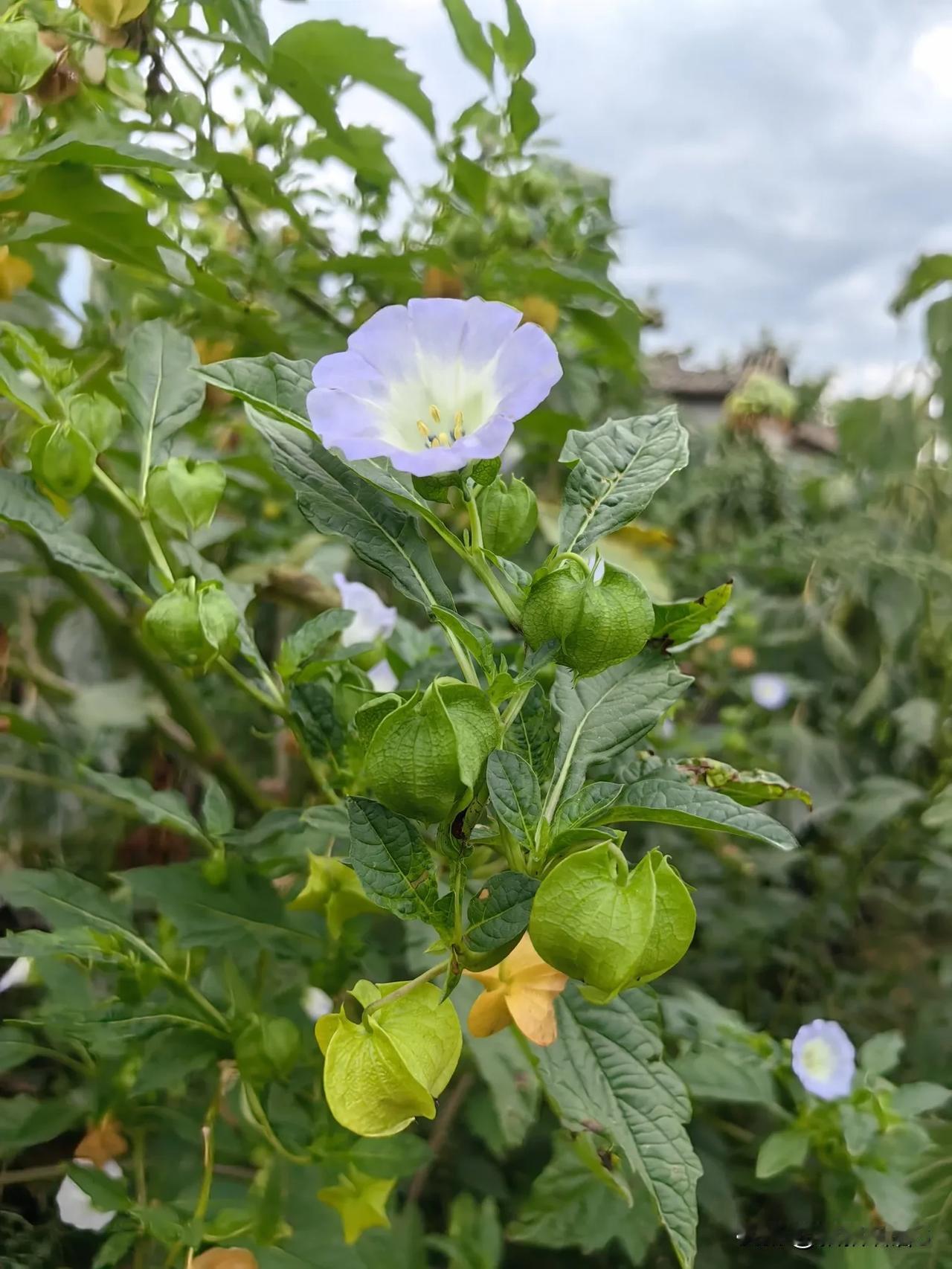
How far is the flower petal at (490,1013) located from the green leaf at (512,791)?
10cm

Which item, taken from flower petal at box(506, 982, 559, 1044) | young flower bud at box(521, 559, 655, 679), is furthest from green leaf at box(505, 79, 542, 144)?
flower petal at box(506, 982, 559, 1044)

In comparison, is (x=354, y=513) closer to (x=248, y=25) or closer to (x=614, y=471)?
(x=614, y=471)

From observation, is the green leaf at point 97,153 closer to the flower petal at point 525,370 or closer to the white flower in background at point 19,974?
the flower petal at point 525,370

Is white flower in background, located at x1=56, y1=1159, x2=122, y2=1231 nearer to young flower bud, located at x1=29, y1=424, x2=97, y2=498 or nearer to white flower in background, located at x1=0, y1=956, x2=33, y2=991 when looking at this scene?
white flower in background, located at x1=0, y1=956, x2=33, y2=991

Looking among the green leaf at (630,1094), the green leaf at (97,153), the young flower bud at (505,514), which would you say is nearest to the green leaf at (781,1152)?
the green leaf at (630,1094)

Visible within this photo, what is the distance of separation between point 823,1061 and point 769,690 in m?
0.62

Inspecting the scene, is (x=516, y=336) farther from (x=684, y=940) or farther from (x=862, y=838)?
(x=862, y=838)

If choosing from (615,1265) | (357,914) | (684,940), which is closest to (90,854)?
(357,914)

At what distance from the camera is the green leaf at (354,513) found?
34 centimetres

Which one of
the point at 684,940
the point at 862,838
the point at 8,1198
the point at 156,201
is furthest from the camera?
the point at 862,838

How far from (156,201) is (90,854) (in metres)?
0.61

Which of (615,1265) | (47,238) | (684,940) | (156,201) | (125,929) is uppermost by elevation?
(156,201)

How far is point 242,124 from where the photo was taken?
724mm

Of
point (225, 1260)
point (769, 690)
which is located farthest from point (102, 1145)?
point (769, 690)
